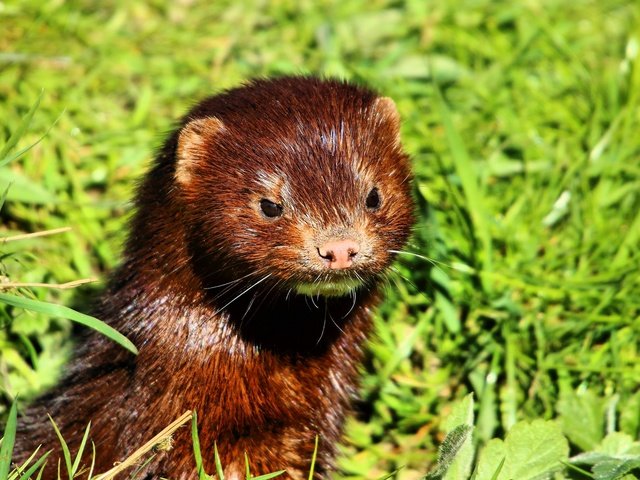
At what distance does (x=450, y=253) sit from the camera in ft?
19.9

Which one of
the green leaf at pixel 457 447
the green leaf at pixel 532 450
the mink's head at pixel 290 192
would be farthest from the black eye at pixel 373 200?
the green leaf at pixel 532 450

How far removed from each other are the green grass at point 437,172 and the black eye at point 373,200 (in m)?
1.13

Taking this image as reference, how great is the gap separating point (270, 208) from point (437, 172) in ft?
7.92

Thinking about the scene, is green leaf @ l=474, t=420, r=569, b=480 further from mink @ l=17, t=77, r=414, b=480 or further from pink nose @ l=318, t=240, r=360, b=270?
pink nose @ l=318, t=240, r=360, b=270

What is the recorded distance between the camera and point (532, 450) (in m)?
4.55

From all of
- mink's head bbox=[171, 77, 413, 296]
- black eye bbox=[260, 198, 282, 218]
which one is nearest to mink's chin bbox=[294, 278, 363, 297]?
mink's head bbox=[171, 77, 413, 296]

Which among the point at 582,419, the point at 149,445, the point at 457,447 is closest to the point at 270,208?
the point at 149,445

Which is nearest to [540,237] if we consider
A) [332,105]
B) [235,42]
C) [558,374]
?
[558,374]

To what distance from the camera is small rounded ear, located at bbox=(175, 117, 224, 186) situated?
4.51 meters

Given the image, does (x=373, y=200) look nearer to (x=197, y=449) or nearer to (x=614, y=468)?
(x=197, y=449)

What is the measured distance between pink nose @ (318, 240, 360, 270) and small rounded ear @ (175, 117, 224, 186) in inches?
29.3

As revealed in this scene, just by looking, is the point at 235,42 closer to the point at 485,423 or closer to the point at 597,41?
the point at 597,41

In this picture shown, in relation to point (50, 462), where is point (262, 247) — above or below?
above

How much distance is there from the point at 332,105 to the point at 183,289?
1038mm
